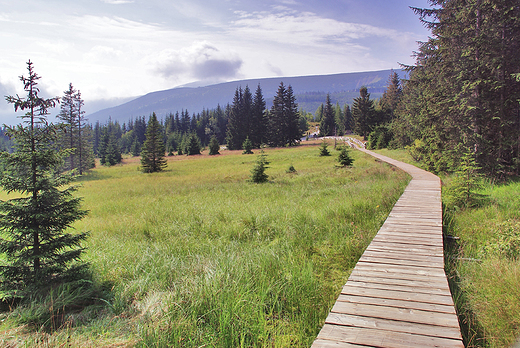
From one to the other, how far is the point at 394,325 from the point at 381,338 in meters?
0.29

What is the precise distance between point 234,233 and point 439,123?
15726mm

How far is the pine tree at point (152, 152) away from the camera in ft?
114

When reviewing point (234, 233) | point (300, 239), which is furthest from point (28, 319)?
point (300, 239)

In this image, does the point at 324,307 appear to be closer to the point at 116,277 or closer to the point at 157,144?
the point at 116,277

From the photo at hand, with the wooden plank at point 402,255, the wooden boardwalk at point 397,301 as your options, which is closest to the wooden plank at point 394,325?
the wooden boardwalk at point 397,301

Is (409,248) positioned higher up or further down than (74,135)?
further down

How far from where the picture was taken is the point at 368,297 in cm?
324

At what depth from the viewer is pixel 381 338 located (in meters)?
2.51

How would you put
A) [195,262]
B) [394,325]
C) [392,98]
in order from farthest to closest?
[392,98] → [195,262] → [394,325]

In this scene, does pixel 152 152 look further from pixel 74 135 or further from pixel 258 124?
pixel 258 124

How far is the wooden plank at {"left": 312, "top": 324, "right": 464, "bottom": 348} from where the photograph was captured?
2.41 m

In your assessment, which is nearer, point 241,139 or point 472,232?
point 472,232

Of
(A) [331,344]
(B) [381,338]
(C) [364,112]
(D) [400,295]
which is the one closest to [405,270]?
(D) [400,295]

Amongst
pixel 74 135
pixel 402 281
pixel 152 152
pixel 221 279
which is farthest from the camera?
pixel 74 135
